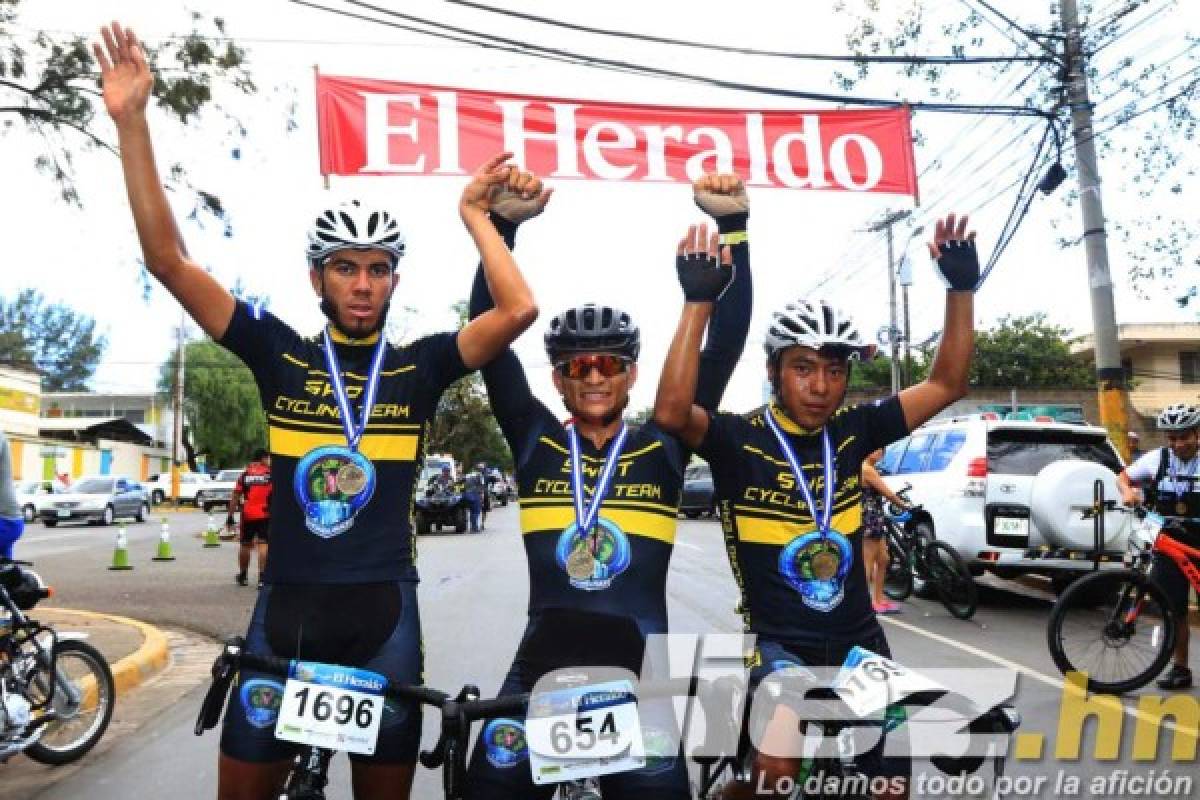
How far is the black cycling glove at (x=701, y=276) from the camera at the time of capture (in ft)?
10.8

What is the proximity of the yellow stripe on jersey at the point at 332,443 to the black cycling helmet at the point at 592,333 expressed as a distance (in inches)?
21.5

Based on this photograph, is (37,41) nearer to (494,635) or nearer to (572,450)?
(494,635)

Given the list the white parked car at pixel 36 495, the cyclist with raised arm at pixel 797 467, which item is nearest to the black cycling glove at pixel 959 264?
the cyclist with raised arm at pixel 797 467

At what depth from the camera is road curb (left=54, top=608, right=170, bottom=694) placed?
25.1 feet

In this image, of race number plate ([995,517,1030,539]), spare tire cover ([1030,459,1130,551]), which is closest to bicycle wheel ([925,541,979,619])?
race number plate ([995,517,1030,539])

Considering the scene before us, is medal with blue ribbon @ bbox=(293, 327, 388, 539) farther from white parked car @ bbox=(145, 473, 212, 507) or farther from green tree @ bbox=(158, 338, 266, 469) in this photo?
green tree @ bbox=(158, 338, 266, 469)

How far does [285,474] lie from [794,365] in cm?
160

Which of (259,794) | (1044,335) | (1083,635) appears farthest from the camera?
(1044,335)

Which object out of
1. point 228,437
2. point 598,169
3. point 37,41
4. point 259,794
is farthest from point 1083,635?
point 228,437

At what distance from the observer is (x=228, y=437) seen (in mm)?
64500

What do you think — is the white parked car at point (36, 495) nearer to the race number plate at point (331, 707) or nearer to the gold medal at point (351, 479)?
the gold medal at point (351, 479)

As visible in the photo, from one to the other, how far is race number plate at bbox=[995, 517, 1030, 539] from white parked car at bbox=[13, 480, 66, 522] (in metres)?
28.0

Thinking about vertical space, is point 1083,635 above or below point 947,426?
below

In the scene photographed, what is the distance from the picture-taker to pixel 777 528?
329 centimetres
